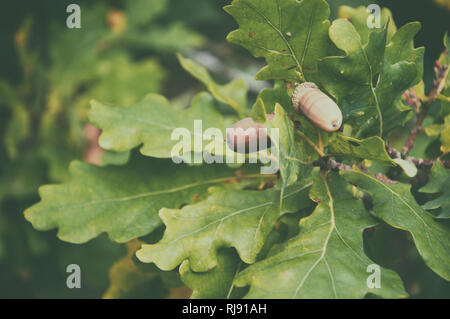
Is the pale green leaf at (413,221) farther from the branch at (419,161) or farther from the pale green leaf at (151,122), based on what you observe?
the pale green leaf at (151,122)

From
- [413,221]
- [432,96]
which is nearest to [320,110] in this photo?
[413,221]

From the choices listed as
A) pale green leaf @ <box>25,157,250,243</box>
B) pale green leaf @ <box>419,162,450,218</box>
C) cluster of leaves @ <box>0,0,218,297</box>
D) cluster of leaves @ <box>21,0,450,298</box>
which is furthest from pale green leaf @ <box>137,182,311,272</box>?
cluster of leaves @ <box>0,0,218,297</box>

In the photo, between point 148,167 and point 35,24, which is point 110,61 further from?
point 148,167

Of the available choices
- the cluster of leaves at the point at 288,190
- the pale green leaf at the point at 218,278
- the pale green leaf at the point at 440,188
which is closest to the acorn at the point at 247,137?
the cluster of leaves at the point at 288,190

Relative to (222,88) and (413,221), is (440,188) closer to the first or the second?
(413,221)
